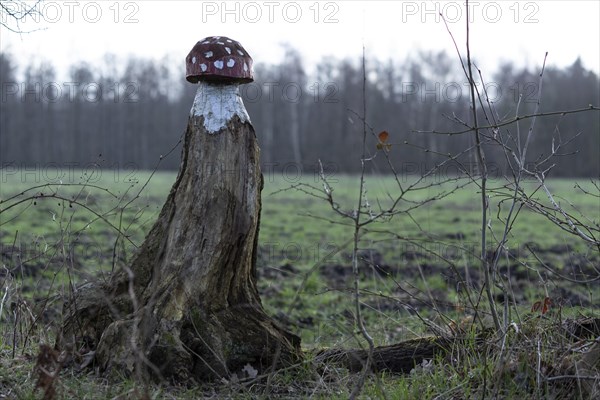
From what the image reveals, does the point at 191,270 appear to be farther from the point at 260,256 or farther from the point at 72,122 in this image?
the point at 72,122

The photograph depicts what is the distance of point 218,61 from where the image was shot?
4.21 meters

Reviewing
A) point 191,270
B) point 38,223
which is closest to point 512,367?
point 191,270

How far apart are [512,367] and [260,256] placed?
745 centimetres

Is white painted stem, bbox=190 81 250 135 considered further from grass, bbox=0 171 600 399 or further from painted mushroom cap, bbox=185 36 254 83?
grass, bbox=0 171 600 399

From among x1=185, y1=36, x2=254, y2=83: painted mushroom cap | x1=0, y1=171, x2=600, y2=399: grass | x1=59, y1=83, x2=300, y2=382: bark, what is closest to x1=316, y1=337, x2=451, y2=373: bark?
x1=0, y1=171, x2=600, y2=399: grass

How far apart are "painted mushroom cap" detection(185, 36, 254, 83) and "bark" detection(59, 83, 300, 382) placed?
0.42ft

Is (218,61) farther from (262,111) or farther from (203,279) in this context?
(262,111)

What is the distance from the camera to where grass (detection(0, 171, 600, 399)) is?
3.67 meters

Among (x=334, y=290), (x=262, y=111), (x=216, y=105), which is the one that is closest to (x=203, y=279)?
(x=216, y=105)

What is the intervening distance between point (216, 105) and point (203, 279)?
3.74ft

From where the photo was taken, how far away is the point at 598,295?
8.68m

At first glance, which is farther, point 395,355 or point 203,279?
point 395,355

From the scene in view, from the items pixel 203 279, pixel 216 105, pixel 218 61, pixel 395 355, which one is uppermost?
pixel 218 61

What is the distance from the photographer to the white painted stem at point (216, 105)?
4.30 metres
